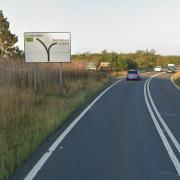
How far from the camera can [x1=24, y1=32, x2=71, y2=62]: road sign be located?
88.9 ft

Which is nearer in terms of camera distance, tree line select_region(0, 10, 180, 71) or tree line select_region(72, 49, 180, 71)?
tree line select_region(0, 10, 180, 71)

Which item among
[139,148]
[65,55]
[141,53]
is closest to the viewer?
[139,148]

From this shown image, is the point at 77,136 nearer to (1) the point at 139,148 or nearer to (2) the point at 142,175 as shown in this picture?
(1) the point at 139,148

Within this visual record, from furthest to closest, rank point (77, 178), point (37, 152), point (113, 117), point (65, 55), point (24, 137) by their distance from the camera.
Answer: point (65, 55)
point (113, 117)
point (24, 137)
point (37, 152)
point (77, 178)

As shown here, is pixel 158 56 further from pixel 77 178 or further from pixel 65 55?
pixel 77 178

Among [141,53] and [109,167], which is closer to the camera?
[109,167]

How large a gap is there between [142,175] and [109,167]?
27.4 inches

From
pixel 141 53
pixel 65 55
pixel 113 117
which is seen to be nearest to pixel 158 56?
pixel 141 53

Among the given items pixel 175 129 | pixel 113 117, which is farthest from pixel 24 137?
pixel 113 117

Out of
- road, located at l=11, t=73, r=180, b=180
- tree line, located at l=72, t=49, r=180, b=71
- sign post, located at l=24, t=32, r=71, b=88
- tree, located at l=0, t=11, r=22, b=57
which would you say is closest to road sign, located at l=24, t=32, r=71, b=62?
sign post, located at l=24, t=32, r=71, b=88

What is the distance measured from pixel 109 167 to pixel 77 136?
3402 mm

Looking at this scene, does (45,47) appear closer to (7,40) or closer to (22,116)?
(22,116)

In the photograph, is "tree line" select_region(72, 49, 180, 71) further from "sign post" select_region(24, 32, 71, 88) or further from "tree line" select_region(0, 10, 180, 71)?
"sign post" select_region(24, 32, 71, 88)

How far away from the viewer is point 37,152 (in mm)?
8711
